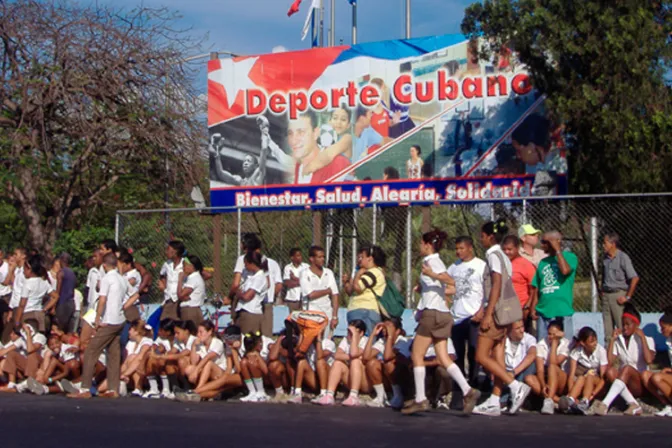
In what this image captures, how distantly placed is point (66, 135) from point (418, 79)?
20.7 feet

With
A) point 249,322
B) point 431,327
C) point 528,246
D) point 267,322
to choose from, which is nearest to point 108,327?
point 249,322

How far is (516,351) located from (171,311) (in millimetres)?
4606

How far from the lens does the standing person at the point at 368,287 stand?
10.8 m

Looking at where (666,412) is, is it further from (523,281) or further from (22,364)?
(22,364)

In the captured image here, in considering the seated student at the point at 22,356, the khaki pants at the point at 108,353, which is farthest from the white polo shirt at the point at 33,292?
the khaki pants at the point at 108,353

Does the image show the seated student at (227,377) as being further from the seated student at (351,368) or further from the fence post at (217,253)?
the fence post at (217,253)

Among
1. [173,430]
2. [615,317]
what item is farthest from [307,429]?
[615,317]

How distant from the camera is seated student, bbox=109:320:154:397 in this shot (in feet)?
38.6

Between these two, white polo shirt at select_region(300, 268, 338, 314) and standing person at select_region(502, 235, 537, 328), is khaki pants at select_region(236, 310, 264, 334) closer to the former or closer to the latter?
white polo shirt at select_region(300, 268, 338, 314)

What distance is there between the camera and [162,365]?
455 inches

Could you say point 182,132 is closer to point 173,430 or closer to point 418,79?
point 418,79

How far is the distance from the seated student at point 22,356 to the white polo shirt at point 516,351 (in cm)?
587

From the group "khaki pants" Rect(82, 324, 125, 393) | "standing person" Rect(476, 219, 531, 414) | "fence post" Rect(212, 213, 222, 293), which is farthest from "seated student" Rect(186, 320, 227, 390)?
"fence post" Rect(212, 213, 222, 293)

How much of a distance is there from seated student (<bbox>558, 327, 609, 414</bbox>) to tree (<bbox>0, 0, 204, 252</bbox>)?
31.6 feet
